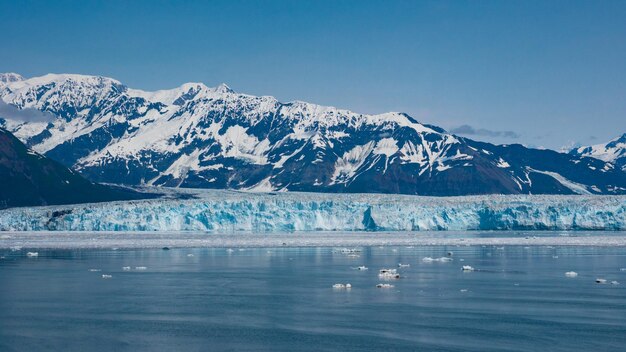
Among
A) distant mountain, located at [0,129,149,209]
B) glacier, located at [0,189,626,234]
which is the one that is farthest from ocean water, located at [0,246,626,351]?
distant mountain, located at [0,129,149,209]

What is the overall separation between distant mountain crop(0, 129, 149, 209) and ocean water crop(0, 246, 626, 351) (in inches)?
3024

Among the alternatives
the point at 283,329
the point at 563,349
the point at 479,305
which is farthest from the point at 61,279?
the point at 563,349

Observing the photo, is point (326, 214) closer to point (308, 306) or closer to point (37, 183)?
point (308, 306)

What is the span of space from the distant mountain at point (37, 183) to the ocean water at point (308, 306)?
252ft

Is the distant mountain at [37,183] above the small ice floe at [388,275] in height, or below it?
above

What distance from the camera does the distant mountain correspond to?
374 feet

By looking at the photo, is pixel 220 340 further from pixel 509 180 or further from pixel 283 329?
pixel 509 180

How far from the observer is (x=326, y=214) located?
72.9m

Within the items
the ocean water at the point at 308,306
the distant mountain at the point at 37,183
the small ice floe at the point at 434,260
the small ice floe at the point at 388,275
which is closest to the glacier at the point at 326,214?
the ocean water at the point at 308,306

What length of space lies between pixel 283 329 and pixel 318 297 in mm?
5892

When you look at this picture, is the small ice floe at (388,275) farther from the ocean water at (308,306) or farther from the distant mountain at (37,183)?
the distant mountain at (37,183)

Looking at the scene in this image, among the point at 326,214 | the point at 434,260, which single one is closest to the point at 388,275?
the point at 434,260

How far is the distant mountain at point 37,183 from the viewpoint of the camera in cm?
11400

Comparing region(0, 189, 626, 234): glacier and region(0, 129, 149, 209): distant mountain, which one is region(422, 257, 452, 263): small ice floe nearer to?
region(0, 189, 626, 234): glacier
